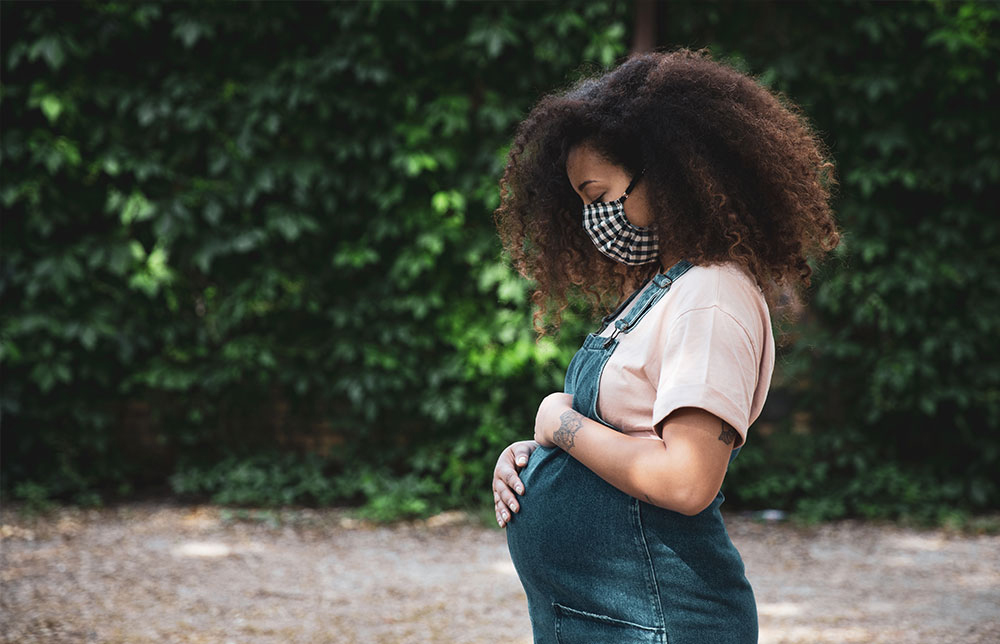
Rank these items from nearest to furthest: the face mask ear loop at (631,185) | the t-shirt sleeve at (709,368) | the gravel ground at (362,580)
Answer: the t-shirt sleeve at (709,368) → the face mask ear loop at (631,185) → the gravel ground at (362,580)

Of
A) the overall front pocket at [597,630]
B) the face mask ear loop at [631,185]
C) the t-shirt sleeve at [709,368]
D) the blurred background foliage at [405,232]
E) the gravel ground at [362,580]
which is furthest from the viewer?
the blurred background foliage at [405,232]

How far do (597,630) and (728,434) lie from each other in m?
0.39

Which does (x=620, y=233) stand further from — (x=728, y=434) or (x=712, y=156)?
(x=728, y=434)

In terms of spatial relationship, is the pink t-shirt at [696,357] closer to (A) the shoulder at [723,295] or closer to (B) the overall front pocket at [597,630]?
(A) the shoulder at [723,295]

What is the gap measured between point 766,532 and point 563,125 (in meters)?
4.02

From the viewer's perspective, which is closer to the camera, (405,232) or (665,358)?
(665,358)

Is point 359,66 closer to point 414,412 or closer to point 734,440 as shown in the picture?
point 414,412

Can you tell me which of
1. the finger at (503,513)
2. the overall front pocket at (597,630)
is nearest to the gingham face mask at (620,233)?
the finger at (503,513)

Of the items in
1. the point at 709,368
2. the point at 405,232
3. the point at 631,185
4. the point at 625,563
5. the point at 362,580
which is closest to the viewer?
the point at 709,368

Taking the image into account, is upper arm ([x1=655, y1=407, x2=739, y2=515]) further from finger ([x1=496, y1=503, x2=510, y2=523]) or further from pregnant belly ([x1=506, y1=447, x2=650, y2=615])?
finger ([x1=496, y1=503, x2=510, y2=523])

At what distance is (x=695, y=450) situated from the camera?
4.25 feet

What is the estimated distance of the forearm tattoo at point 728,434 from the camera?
1.31 meters

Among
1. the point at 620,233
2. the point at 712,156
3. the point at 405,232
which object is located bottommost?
the point at 620,233

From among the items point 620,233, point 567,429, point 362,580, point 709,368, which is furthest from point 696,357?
point 362,580
